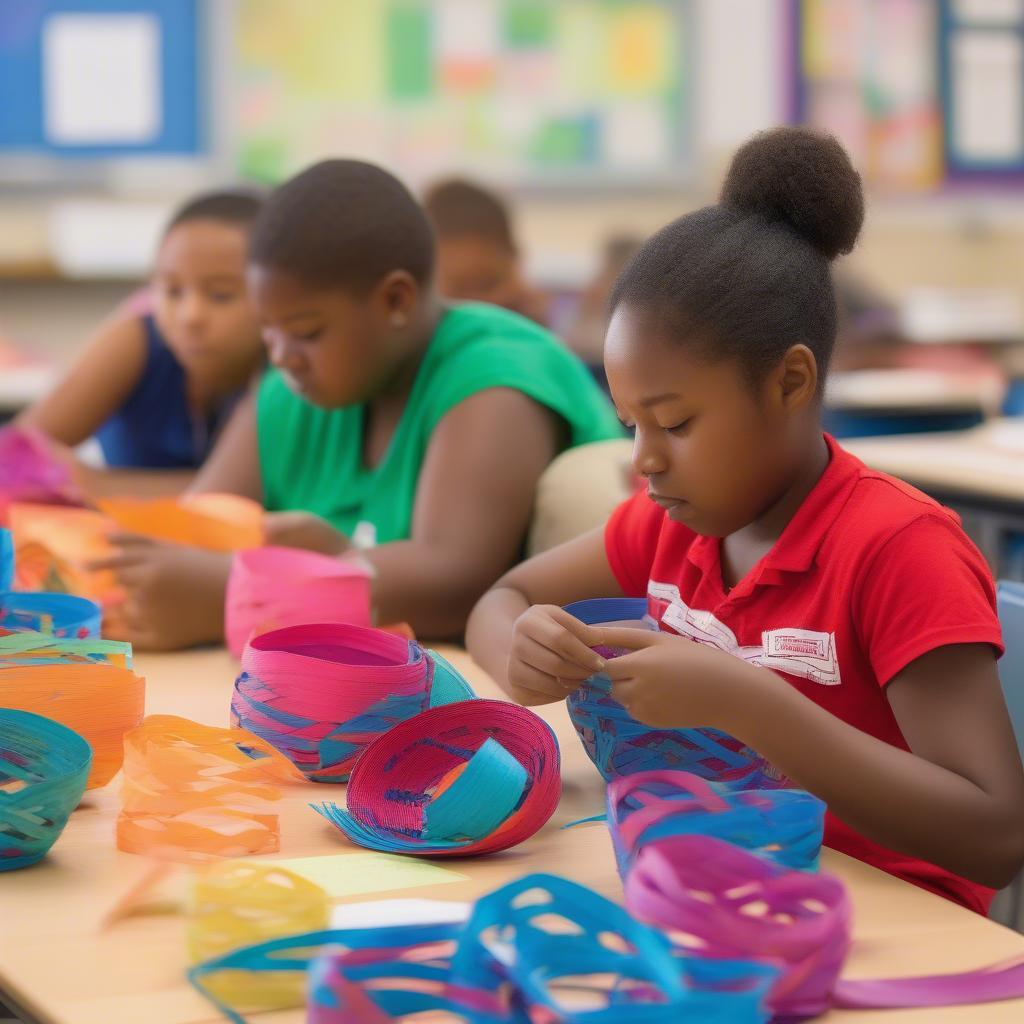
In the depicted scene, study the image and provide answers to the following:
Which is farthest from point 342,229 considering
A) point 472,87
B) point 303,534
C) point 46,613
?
point 472,87

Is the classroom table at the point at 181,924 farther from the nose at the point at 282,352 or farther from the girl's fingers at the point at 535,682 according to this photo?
the nose at the point at 282,352

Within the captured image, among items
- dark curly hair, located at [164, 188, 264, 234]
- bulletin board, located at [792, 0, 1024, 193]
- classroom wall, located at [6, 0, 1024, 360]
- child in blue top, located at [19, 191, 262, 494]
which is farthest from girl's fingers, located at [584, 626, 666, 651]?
bulletin board, located at [792, 0, 1024, 193]

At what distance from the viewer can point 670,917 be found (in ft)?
2.28

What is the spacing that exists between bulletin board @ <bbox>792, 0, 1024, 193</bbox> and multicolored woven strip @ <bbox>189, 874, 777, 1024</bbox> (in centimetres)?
476

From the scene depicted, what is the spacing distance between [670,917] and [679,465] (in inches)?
16.6

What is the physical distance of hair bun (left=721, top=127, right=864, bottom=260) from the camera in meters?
1.10

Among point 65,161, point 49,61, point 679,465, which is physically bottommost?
point 679,465

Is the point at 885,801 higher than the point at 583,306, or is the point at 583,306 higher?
the point at 583,306

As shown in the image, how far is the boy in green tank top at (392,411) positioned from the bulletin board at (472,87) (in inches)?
118

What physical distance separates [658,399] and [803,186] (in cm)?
20

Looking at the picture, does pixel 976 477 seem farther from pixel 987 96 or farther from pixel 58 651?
pixel 987 96

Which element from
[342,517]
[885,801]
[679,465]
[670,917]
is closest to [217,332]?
[342,517]

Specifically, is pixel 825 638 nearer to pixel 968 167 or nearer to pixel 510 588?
pixel 510 588

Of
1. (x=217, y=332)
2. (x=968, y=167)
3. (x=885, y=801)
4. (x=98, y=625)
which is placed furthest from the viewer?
(x=968, y=167)
